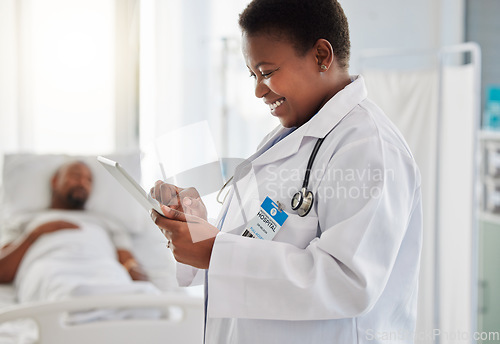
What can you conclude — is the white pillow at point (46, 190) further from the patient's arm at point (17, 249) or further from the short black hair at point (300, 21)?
Result: the short black hair at point (300, 21)

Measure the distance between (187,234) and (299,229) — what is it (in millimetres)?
171

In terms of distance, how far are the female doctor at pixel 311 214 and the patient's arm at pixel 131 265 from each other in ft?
4.48

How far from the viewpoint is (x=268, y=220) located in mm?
803

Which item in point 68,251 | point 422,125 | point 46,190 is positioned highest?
point 422,125

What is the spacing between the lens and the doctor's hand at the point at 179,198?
0.85 metres

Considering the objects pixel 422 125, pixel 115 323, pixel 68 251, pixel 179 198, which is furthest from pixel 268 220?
pixel 68 251

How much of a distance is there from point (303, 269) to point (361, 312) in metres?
0.10

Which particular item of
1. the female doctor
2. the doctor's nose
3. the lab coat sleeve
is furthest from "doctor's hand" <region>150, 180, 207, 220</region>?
the doctor's nose

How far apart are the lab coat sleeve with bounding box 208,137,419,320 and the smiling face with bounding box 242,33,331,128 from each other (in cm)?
13

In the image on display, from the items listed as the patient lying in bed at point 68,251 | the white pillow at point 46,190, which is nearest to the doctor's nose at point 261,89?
the patient lying in bed at point 68,251

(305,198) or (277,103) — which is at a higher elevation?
(277,103)

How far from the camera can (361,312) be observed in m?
0.74

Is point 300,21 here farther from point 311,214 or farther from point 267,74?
point 311,214

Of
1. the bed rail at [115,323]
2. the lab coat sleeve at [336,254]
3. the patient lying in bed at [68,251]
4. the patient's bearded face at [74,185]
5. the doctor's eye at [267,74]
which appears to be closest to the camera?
the lab coat sleeve at [336,254]
